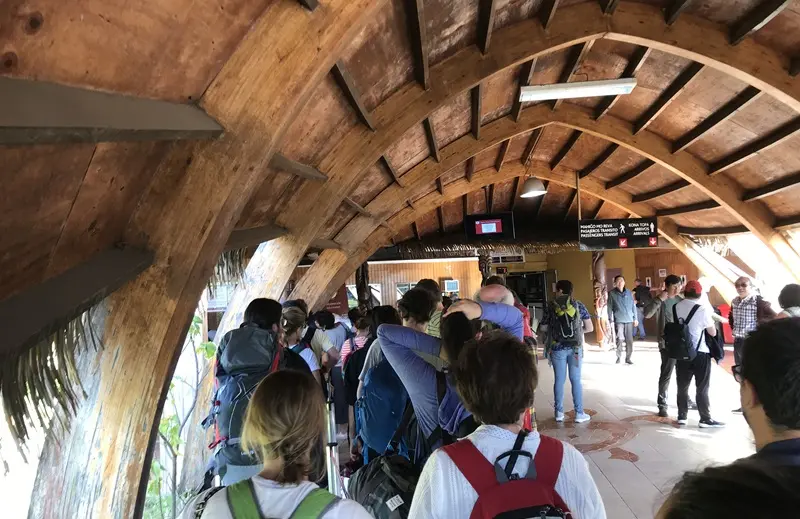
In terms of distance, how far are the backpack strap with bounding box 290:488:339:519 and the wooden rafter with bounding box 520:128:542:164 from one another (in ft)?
25.9

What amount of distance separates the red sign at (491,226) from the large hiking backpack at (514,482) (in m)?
9.04

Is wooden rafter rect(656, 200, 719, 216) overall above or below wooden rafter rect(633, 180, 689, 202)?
below

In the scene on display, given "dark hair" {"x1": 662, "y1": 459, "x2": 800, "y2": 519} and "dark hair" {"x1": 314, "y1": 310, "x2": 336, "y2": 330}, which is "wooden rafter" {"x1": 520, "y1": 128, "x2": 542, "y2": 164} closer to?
"dark hair" {"x1": 314, "y1": 310, "x2": 336, "y2": 330}

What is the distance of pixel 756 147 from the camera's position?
6.30 metres

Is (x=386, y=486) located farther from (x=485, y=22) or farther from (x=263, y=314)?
(x=485, y=22)

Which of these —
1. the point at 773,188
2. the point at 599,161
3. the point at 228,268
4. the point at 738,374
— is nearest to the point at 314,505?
the point at 738,374

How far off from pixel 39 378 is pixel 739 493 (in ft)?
6.02

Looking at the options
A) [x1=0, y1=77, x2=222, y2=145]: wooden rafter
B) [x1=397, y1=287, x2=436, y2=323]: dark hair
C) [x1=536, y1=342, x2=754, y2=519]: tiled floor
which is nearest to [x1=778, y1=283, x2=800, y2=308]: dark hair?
[x1=536, y1=342, x2=754, y2=519]: tiled floor

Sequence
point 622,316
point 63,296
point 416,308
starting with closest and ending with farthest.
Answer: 1. point 63,296
2. point 416,308
3. point 622,316

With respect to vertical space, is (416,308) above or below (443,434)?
above

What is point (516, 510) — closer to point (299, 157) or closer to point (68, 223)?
point (68, 223)

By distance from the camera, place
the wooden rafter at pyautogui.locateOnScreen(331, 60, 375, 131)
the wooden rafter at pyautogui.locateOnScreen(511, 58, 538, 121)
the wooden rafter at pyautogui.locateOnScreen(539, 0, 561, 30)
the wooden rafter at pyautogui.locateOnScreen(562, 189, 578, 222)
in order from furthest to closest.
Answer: the wooden rafter at pyautogui.locateOnScreen(562, 189, 578, 222)
the wooden rafter at pyautogui.locateOnScreen(511, 58, 538, 121)
the wooden rafter at pyautogui.locateOnScreen(539, 0, 561, 30)
the wooden rafter at pyautogui.locateOnScreen(331, 60, 375, 131)

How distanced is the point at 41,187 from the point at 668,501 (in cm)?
165

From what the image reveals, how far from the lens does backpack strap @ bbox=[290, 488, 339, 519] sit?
4.19 feet
